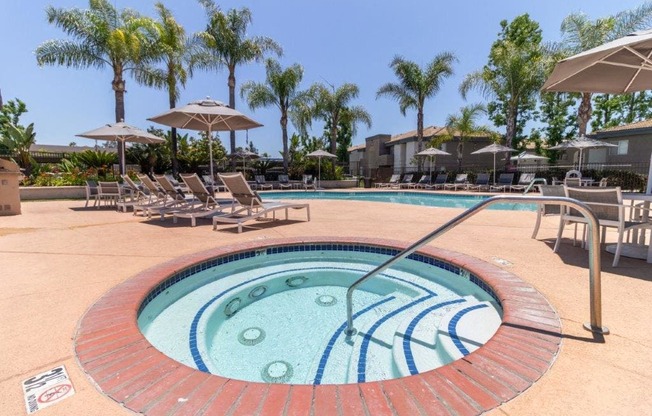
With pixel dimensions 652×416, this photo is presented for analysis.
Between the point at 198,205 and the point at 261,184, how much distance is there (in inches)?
512

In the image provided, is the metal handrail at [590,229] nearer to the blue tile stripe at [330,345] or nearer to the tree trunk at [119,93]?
the blue tile stripe at [330,345]

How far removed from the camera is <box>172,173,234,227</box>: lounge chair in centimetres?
731

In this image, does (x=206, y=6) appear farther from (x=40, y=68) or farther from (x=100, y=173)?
(x=100, y=173)

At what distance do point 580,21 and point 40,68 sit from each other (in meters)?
27.9

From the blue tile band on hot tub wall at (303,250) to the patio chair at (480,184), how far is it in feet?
53.8

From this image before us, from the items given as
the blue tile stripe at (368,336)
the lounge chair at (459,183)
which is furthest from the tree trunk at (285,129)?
the blue tile stripe at (368,336)

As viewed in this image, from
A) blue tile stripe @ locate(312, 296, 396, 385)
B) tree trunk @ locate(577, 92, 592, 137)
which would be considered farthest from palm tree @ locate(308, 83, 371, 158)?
blue tile stripe @ locate(312, 296, 396, 385)

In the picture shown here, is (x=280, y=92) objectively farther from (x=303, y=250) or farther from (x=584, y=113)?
(x=303, y=250)

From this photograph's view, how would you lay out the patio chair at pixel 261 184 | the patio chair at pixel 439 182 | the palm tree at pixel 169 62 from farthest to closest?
the patio chair at pixel 439 182, the patio chair at pixel 261 184, the palm tree at pixel 169 62

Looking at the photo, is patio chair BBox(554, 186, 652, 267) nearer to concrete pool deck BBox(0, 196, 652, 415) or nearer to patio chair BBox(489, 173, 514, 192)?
concrete pool deck BBox(0, 196, 652, 415)

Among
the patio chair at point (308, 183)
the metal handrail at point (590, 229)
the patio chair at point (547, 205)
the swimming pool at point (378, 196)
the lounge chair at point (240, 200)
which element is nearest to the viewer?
the metal handrail at point (590, 229)

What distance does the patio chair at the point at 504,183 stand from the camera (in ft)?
59.8

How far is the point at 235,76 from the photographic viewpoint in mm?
22203

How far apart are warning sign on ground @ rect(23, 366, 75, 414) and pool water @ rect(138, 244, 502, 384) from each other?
0.82 meters
